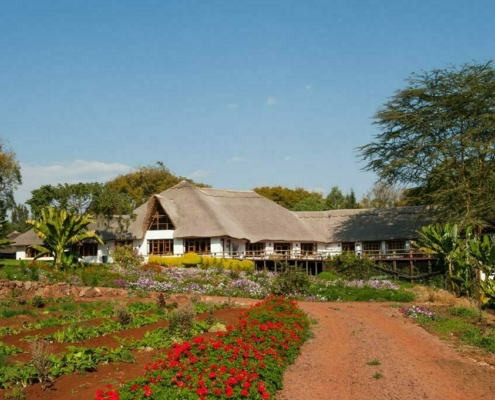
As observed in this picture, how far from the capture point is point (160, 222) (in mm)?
46438

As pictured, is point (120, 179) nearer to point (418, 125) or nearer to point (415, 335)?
point (418, 125)

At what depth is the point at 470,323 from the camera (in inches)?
675

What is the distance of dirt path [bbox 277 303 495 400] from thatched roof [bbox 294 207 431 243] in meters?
29.3

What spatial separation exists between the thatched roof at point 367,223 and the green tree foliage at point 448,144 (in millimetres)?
4830

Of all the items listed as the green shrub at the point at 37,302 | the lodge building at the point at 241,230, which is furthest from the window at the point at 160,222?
the green shrub at the point at 37,302

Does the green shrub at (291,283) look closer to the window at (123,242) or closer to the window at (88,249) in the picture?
the window at (123,242)

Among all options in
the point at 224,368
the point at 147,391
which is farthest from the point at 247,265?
the point at 147,391

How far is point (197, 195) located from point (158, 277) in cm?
1999

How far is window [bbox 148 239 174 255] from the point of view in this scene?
46.0 metres

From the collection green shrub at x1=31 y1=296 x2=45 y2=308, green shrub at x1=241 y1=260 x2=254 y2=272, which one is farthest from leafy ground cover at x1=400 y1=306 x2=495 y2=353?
green shrub at x1=241 y1=260 x2=254 y2=272

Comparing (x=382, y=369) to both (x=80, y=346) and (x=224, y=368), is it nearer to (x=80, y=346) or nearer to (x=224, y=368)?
(x=224, y=368)

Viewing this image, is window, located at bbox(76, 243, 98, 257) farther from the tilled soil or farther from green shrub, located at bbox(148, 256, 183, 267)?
the tilled soil

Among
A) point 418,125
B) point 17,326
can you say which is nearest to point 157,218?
point 418,125

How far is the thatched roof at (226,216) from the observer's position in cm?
4422
